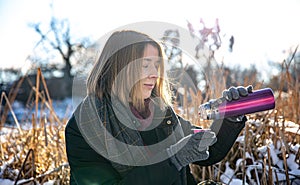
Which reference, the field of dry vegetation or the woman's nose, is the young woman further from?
the field of dry vegetation

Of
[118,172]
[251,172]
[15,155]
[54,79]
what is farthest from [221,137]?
[54,79]

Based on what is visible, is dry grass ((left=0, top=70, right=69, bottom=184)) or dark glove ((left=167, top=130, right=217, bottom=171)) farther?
dry grass ((left=0, top=70, right=69, bottom=184))

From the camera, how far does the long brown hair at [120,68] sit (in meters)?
1.21

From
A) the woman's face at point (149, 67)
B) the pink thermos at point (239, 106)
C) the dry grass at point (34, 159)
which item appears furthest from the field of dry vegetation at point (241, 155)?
the woman's face at point (149, 67)

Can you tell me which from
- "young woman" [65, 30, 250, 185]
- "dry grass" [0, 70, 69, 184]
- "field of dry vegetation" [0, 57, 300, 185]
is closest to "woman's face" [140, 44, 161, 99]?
"young woman" [65, 30, 250, 185]

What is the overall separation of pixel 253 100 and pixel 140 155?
505 millimetres

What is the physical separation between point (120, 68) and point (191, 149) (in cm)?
40

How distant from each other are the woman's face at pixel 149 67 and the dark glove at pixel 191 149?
0.86 ft

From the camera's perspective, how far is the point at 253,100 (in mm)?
1281

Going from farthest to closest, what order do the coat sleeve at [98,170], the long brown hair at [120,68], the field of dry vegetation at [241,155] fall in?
the field of dry vegetation at [241,155], the long brown hair at [120,68], the coat sleeve at [98,170]

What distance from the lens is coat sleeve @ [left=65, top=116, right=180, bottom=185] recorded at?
3.60ft

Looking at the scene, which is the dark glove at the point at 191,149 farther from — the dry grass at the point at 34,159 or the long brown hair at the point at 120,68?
the dry grass at the point at 34,159

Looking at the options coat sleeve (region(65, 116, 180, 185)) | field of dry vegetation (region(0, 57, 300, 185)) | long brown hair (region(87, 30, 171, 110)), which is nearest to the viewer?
coat sleeve (region(65, 116, 180, 185))

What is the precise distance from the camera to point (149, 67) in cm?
123
